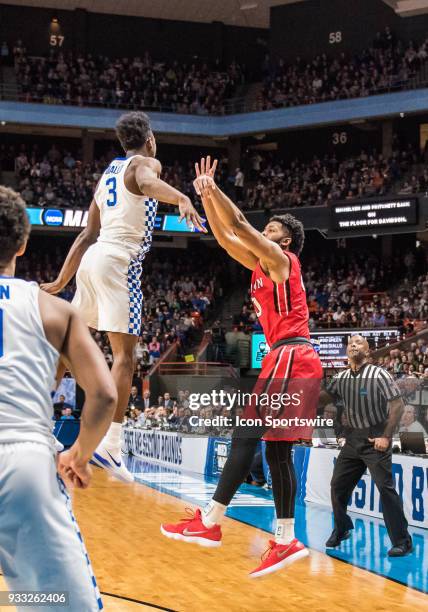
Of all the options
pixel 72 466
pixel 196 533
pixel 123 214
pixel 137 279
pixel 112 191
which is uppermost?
pixel 112 191

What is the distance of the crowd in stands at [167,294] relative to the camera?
28.1 meters

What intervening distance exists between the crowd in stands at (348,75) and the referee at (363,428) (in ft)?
72.6

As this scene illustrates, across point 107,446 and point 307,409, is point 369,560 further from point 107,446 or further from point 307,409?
point 107,446

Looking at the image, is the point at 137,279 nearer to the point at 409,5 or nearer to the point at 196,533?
the point at 196,533

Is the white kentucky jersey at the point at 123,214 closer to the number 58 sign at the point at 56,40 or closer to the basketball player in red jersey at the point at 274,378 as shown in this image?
the basketball player in red jersey at the point at 274,378

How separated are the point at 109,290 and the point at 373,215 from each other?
23963 mm

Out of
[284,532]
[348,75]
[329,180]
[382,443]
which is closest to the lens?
[284,532]

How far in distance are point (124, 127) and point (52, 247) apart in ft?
96.7

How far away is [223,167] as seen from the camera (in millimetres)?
35750

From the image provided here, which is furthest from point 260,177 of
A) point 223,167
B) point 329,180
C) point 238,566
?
point 238,566

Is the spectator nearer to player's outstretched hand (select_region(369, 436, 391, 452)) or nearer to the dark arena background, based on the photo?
the dark arena background

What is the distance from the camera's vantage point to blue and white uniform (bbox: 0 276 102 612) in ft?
9.78

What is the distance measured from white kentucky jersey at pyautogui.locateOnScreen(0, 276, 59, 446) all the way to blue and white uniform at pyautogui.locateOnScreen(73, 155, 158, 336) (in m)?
2.22

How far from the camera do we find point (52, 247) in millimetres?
34562
